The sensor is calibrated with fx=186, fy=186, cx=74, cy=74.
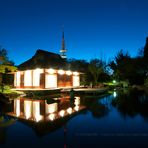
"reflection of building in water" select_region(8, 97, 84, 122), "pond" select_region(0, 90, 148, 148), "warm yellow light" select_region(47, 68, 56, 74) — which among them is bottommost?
"pond" select_region(0, 90, 148, 148)

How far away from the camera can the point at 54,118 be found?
350 inches

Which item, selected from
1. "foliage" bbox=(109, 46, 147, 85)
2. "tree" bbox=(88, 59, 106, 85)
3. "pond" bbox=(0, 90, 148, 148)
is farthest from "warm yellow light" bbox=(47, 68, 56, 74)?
"foliage" bbox=(109, 46, 147, 85)

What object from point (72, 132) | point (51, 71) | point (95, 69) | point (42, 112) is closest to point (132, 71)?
point (95, 69)

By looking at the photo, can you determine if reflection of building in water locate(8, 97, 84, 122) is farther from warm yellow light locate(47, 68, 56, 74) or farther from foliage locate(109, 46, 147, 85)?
foliage locate(109, 46, 147, 85)

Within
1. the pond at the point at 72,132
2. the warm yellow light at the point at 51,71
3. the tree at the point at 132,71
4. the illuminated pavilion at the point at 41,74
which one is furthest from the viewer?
the tree at the point at 132,71

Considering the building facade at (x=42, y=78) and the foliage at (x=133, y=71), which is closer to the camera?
the building facade at (x=42, y=78)

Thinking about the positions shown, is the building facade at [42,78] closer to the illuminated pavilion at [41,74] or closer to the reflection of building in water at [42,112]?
the illuminated pavilion at [41,74]

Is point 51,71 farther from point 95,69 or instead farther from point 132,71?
point 132,71

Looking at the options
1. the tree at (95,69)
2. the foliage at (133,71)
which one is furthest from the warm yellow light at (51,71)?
the foliage at (133,71)

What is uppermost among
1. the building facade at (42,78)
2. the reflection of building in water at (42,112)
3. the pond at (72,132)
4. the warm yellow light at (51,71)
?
the warm yellow light at (51,71)

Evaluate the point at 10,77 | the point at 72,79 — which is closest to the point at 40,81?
the point at 72,79

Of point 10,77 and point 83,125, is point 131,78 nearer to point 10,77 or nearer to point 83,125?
point 10,77

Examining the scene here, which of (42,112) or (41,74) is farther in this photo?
(41,74)

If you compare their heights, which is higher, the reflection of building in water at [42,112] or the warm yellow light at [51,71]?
the warm yellow light at [51,71]
